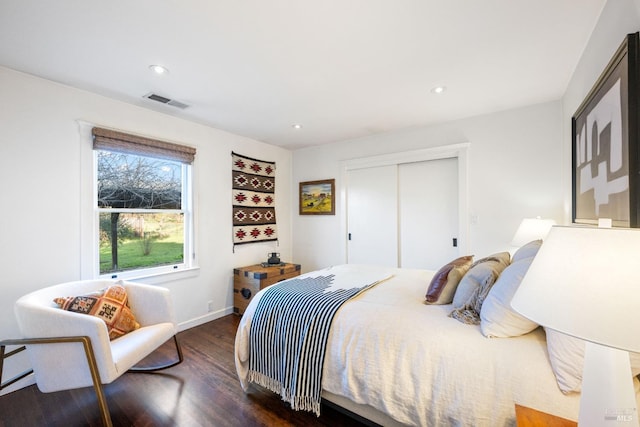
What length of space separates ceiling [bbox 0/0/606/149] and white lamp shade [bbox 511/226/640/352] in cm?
144

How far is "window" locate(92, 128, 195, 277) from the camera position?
2697mm

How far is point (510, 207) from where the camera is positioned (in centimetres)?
300

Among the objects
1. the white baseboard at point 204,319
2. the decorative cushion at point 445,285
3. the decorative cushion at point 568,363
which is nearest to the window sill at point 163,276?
the white baseboard at point 204,319

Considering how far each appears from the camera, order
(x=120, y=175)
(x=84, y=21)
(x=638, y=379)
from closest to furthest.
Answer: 1. (x=638, y=379)
2. (x=84, y=21)
3. (x=120, y=175)

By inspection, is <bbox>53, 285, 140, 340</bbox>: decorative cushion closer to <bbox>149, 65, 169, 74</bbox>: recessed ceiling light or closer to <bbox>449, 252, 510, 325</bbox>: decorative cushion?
<bbox>149, 65, 169, 74</bbox>: recessed ceiling light

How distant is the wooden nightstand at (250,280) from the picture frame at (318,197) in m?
1.09

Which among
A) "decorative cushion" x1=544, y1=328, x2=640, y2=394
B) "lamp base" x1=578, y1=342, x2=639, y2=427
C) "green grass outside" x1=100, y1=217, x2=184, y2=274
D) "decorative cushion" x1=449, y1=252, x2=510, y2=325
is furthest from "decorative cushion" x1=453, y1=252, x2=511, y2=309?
"green grass outside" x1=100, y1=217, x2=184, y2=274

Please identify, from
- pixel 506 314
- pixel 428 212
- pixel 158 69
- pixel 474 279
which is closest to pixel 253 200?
pixel 158 69

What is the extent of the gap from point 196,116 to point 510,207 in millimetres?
3651

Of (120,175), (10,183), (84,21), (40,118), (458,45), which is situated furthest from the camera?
(120,175)

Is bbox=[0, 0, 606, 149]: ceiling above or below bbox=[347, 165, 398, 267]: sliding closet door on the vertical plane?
above

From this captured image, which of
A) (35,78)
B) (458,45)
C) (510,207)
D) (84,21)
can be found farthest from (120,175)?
(510,207)

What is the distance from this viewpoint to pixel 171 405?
6.23 feet

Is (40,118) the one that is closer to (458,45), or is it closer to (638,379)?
(458,45)
